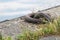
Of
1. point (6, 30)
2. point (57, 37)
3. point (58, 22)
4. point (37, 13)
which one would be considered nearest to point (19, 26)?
point (6, 30)

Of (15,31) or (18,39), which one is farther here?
(15,31)

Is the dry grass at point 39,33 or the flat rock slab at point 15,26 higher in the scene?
the dry grass at point 39,33

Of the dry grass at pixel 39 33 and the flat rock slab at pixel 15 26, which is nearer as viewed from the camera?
the dry grass at pixel 39 33

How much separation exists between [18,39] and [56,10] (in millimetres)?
3391

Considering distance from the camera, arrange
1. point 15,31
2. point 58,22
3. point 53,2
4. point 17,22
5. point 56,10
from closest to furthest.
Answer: point 58,22 → point 15,31 → point 17,22 → point 56,10 → point 53,2

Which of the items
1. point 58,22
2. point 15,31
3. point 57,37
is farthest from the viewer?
point 15,31

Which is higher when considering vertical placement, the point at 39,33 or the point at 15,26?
the point at 39,33

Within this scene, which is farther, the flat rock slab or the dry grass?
the flat rock slab

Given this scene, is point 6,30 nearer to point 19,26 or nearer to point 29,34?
point 19,26

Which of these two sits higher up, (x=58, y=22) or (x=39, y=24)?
(x=58, y=22)

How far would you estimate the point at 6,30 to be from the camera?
638cm

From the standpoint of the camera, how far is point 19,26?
662cm

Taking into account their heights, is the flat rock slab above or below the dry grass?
below

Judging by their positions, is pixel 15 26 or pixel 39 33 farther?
pixel 15 26
